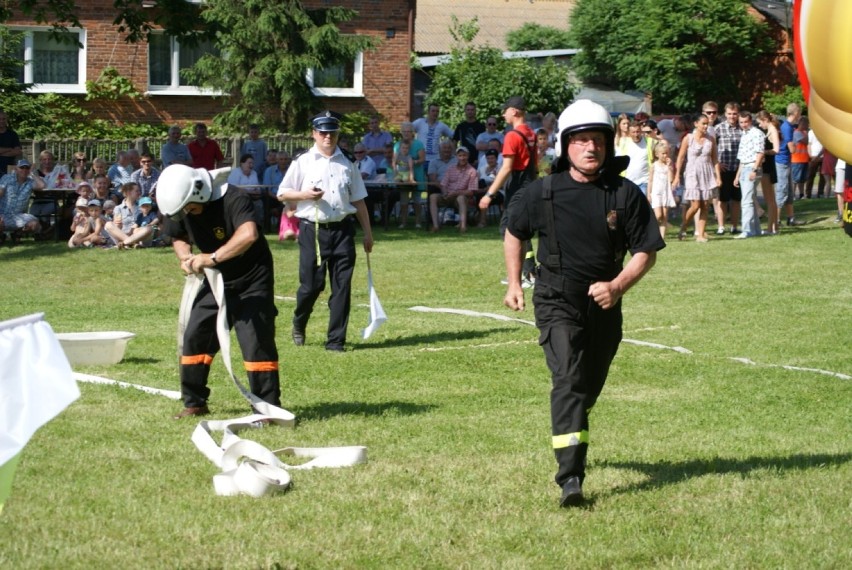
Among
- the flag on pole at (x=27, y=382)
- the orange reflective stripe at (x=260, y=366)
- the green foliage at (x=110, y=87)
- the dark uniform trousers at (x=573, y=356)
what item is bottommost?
the orange reflective stripe at (x=260, y=366)

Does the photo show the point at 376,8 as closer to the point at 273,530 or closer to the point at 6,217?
the point at 6,217

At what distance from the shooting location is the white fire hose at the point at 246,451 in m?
6.48

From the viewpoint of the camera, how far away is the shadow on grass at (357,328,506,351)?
1210 centimetres

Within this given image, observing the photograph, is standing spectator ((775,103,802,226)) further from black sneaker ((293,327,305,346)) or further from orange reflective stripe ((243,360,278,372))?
orange reflective stripe ((243,360,278,372))

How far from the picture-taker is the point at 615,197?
255 inches

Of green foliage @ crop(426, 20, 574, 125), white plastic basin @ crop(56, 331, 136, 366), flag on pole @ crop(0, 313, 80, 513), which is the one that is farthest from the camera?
green foliage @ crop(426, 20, 574, 125)

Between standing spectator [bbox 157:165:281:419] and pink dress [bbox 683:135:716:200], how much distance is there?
1339 cm

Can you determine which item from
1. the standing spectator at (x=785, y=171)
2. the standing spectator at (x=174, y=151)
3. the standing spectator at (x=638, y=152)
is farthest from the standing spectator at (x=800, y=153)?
the standing spectator at (x=174, y=151)

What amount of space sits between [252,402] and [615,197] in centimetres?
289

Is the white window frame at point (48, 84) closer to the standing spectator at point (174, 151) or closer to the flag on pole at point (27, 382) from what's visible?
the standing spectator at point (174, 151)

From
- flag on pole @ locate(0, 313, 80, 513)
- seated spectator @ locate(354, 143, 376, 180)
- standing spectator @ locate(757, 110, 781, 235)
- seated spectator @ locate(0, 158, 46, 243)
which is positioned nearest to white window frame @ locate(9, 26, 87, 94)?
seated spectator @ locate(354, 143, 376, 180)

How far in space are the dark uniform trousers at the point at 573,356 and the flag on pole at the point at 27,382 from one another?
3.20 meters

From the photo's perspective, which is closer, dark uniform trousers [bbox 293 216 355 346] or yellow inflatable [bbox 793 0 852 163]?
yellow inflatable [bbox 793 0 852 163]

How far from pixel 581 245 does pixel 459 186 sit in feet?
56.1
